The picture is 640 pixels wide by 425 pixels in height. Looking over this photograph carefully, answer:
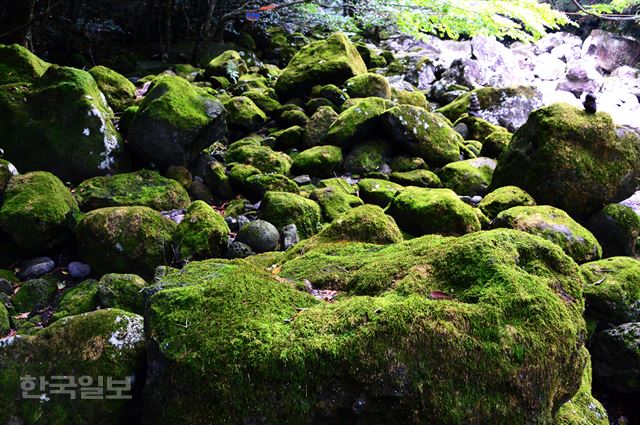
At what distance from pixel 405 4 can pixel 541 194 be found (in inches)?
202

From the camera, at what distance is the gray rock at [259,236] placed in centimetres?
571

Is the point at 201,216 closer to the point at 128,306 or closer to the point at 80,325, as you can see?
the point at 128,306

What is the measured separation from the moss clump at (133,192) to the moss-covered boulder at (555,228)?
15.1ft

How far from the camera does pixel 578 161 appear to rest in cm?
673

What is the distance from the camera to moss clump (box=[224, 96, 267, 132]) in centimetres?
929

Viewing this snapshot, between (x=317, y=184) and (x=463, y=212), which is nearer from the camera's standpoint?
(x=463, y=212)

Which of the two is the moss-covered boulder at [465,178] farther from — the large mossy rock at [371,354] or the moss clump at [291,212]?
the large mossy rock at [371,354]

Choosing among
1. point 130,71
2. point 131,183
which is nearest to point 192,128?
point 131,183

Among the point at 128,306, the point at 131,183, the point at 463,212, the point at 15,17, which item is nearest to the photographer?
the point at 128,306

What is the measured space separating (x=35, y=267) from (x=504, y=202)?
634cm

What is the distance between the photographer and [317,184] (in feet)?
25.9

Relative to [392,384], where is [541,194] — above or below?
below

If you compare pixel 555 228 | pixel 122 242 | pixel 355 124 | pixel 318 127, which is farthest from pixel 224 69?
pixel 555 228

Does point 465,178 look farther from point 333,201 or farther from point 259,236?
point 259,236
